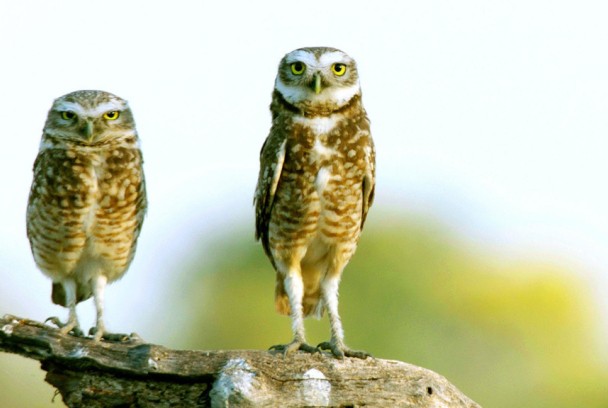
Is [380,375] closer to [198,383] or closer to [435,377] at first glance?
[435,377]

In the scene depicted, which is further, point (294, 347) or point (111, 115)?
point (111, 115)

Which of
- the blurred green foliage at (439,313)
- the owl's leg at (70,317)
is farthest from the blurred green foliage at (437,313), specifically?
the owl's leg at (70,317)

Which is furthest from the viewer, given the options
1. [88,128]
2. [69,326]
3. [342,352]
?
[88,128]

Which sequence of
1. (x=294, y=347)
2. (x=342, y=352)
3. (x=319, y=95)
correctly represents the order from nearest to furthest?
(x=342, y=352) → (x=294, y=347) → (x=319, y=95)

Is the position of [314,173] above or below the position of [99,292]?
above

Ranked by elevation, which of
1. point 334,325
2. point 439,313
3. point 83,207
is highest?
point 83,207

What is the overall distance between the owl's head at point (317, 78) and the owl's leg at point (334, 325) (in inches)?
53.0

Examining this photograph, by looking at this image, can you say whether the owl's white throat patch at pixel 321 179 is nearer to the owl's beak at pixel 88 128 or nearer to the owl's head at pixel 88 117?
the owl's head at pixel 88 117

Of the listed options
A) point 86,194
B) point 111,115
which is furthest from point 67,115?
point 86,194

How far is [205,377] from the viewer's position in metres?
7.14

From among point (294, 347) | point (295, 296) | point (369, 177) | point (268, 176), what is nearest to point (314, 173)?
point (268, 176)

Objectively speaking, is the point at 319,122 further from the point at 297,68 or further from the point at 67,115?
the point at 67,115

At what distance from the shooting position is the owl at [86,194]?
8.71 metres

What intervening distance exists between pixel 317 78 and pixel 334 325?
181 cm
